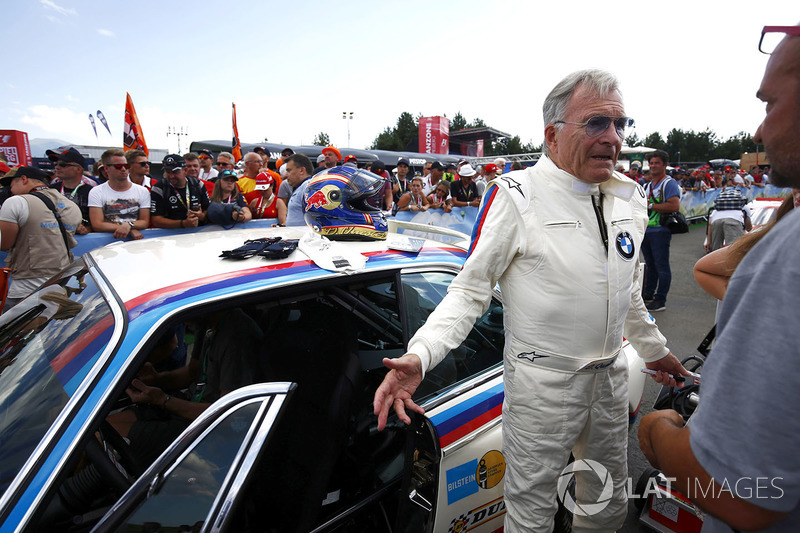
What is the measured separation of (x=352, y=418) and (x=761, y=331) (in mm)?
1526

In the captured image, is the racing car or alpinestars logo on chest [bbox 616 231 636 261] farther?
alpinestars logo on chest [bbox 616 231 636 261]

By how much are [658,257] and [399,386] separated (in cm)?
549

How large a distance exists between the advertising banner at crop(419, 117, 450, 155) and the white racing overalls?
113 ft

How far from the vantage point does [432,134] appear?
114 ft

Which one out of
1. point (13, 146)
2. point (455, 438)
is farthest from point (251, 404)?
point (13, 146)

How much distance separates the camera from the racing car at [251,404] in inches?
39.0

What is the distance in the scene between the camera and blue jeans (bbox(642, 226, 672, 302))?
215 inches

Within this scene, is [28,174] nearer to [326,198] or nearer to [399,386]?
[326,198]

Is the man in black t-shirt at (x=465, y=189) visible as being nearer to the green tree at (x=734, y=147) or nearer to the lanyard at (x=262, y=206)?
the lanyard at (x=262, y=206)

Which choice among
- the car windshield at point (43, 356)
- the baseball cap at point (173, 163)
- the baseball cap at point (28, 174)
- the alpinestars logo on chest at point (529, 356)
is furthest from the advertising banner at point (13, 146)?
the alpinestars logo on chest at point (529, 356)

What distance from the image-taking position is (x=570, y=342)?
1.40 m

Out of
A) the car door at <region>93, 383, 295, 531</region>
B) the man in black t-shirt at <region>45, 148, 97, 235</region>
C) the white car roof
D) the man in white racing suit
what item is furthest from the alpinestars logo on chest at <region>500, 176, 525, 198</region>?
the man in black t-shirt at <region>45, 148, 97, 235</region>

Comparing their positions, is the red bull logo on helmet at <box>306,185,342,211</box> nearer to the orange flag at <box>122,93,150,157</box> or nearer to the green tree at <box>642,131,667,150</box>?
the orange flag at <box>122,93,150,157</box>

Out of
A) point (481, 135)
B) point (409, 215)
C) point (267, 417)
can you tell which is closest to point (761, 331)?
point (267, 417)
